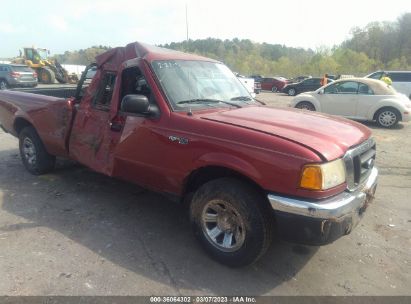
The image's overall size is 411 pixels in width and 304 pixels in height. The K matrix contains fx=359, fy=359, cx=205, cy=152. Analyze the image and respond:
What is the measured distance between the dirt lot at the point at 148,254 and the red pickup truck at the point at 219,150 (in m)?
0.37

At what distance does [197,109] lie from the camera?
3.76 metres

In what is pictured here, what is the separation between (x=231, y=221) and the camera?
3.37 m

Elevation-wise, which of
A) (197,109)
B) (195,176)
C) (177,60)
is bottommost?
(195,176)

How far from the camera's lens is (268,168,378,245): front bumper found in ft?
9.29

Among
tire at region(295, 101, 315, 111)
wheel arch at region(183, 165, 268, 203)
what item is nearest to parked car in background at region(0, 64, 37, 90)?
tire at region(295, 101, 315, 111)

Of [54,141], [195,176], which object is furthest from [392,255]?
[54,141]

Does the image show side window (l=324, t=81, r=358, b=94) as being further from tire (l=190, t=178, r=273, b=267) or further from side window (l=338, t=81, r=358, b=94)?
tire (l=190, t=178, r=273, b=267)

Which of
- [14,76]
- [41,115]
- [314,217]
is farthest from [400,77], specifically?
[14,76]

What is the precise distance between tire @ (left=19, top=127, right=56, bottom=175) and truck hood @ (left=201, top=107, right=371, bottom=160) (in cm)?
333

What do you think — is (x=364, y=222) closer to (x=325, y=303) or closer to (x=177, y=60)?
(x=325, y=303)

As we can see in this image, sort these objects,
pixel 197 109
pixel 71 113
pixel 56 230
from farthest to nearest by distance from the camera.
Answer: pixel 71 113
pixel 56 230
pixel 197 109

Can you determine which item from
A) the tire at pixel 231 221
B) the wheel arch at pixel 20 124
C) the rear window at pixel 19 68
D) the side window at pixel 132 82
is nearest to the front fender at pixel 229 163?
the tire at pixel 231 221

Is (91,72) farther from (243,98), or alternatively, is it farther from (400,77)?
(400,77)

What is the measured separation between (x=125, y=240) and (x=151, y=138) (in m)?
1.14
